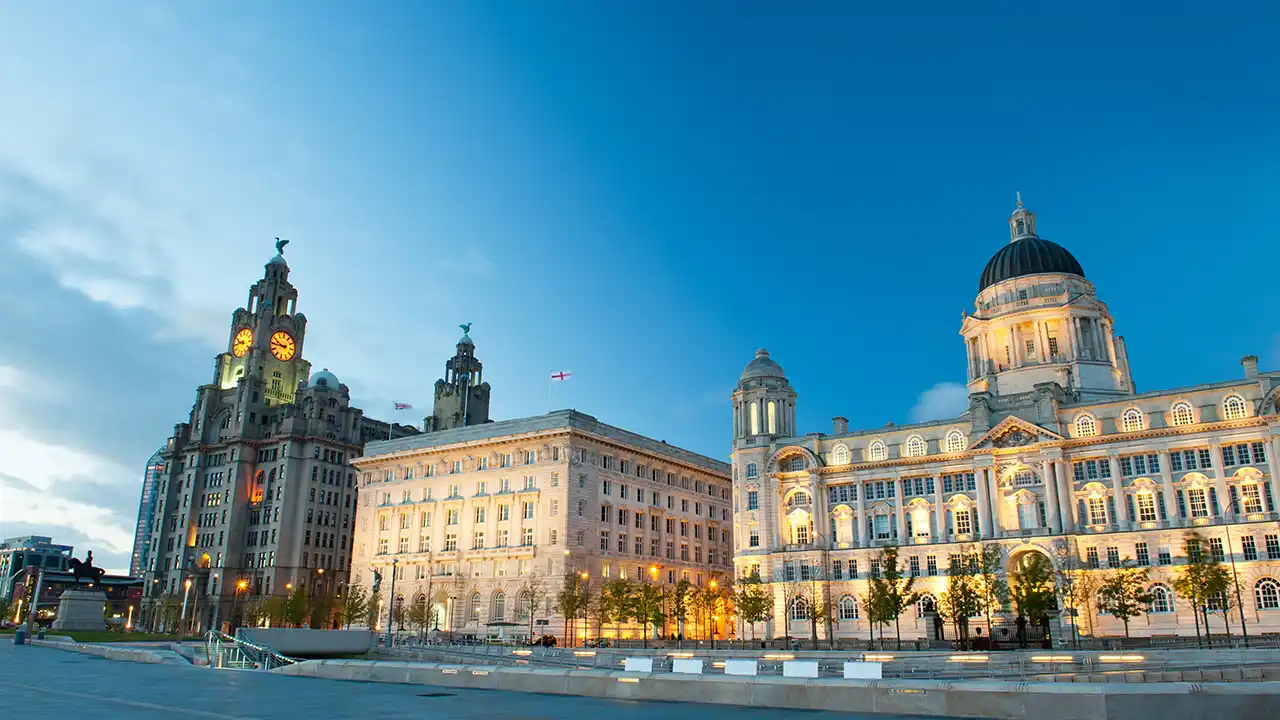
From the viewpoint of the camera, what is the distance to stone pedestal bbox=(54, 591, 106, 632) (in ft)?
319

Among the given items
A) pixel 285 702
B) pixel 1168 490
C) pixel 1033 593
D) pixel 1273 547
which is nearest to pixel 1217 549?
pixel 1273 547

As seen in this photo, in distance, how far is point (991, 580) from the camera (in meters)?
82.6

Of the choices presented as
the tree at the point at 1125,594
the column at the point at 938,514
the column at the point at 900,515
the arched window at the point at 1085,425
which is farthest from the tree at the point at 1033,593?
the arched window at the point at 1085,425

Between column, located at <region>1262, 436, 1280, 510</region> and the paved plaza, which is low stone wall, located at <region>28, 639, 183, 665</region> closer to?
the paved plaza

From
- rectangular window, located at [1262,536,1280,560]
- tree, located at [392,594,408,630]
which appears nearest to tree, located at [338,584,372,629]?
tree, located at [392,594,408,630]

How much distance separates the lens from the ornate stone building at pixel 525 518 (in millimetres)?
100375

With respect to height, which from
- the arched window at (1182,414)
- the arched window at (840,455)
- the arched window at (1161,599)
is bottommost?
the arched window at (1161,599)

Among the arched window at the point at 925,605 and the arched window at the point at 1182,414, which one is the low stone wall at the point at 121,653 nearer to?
the arched window at the point at 925,605

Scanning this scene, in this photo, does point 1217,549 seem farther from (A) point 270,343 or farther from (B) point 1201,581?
(A) point 270,343

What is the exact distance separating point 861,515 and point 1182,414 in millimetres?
30622

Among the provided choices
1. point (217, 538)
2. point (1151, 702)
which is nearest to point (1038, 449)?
point (1151, 702)

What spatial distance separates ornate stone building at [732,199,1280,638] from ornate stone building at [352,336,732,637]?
14.0 metres

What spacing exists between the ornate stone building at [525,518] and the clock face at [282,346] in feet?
149

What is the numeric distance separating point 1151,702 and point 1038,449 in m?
74.4
